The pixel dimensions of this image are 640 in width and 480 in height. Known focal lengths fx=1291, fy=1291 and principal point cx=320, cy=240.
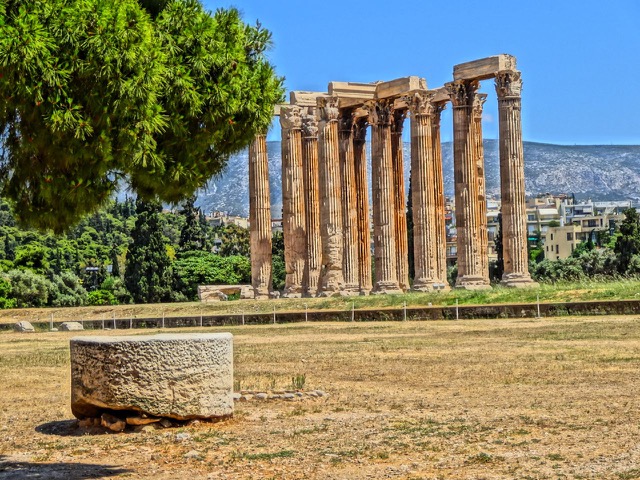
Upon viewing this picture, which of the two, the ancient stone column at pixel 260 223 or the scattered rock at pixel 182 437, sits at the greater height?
the ancient stone column at pixel 260 223

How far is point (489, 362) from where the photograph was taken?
23891 millimetres

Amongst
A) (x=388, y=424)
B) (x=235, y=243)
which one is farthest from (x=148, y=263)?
(x=388, y=424)

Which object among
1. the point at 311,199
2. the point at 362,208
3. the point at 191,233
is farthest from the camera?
the point at 191,233

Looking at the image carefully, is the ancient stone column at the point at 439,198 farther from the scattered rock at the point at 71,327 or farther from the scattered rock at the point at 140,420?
the scattered rock at the point at 140,420

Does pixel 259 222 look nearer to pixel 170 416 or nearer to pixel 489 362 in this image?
pixel 489 362

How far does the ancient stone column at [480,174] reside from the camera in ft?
194

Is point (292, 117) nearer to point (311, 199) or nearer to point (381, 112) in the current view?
point (311, 199)

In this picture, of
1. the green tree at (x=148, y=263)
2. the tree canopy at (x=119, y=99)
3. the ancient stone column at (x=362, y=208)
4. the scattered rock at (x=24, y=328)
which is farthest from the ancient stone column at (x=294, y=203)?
the tree canopy at (x=119, y=99)

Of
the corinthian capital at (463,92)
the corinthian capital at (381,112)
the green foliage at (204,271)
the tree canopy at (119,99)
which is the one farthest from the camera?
the green foliage at (204,271)

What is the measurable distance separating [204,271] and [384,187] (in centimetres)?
3458

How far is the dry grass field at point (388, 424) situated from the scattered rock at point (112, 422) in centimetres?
15

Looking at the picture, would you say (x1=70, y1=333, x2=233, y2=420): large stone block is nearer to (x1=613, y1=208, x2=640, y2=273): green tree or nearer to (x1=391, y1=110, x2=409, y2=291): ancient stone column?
(x1=391, y1=110, x2=409, y2=291): ancient stone column

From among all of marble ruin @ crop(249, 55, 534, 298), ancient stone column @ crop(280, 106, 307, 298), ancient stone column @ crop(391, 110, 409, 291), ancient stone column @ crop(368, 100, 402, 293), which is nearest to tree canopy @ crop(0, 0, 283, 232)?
marble ruin @ crop(249, 55, 534, 298)

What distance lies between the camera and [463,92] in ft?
192
